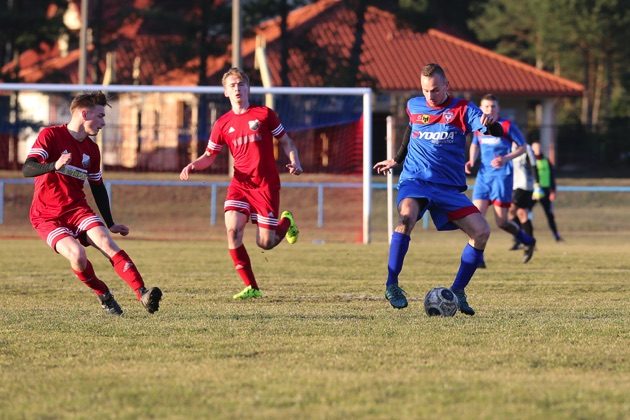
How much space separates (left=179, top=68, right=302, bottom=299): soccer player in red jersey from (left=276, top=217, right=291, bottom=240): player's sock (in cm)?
17

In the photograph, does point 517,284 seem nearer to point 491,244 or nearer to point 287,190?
point 491,244

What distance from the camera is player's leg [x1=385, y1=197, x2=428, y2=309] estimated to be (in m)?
9.27

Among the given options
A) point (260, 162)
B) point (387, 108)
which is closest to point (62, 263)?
point (260, 162)

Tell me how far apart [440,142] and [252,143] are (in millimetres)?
2103

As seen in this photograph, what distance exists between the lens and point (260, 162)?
1101cm

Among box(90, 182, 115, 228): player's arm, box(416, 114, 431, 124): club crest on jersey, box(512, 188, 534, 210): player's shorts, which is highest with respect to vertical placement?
box(416, 114, 431, 124): club crest on jersey

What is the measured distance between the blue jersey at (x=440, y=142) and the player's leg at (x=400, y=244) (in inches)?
8.3

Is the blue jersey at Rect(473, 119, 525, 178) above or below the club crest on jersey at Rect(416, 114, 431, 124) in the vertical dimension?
below

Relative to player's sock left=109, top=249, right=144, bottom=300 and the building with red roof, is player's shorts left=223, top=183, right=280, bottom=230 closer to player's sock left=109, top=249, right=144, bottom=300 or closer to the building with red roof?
player's sock left=109, top=249, right=144, bottom=300

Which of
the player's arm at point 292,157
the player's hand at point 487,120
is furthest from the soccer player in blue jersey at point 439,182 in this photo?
the player's arm at point 292,157

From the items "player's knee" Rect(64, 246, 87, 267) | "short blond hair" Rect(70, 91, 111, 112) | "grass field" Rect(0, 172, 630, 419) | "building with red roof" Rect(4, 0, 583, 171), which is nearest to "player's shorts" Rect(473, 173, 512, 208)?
"grass field" Rect(0, 172, 630, 419)

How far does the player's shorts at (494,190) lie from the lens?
49.9 feet

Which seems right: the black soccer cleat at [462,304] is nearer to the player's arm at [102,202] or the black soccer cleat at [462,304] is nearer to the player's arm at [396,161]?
the player's arm at [396,161]

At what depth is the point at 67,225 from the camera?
29.7 ft
